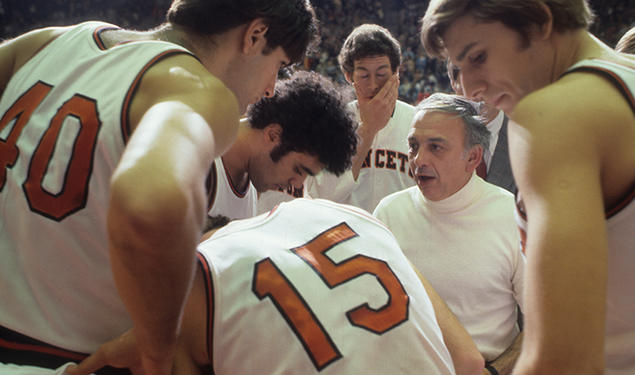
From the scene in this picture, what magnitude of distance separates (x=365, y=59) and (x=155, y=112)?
3.15m

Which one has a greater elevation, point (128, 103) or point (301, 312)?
point (128, 103)

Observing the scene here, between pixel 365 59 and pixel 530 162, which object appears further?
pixel 365 59

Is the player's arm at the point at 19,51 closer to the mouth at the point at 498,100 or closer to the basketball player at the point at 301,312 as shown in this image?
the basketball player at the point at 301,312

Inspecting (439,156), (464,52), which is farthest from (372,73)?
(464,52)

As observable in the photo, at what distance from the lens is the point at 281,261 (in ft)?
4.65

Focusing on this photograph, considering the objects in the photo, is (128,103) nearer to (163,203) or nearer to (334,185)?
(163,203)

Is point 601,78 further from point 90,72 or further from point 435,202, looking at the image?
point 435,202

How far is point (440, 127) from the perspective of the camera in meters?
2.87

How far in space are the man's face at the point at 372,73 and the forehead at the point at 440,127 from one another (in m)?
1.01

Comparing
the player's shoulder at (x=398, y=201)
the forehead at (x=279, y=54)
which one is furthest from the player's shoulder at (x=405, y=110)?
the forehead at (x=279, y=54)

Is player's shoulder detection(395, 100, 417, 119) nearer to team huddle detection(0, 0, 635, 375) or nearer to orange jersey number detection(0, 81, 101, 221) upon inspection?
team huddle detection(0, 0, 635, 375)

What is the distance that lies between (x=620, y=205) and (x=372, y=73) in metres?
3.06

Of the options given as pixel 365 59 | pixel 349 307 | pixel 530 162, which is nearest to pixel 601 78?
pixel 530 162

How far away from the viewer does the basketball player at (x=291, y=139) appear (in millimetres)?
2736
